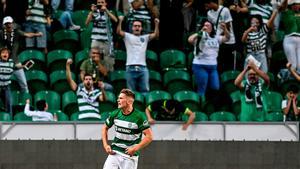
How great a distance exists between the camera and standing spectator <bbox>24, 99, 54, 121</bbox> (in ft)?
63.1

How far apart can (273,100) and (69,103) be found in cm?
388

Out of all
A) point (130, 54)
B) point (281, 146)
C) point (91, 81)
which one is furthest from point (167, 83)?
point (281, 146)

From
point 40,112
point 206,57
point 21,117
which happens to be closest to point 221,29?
point 206,57

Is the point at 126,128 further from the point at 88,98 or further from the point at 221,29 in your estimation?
the point at 221,29

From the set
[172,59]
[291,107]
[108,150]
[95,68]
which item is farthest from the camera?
[172,59]

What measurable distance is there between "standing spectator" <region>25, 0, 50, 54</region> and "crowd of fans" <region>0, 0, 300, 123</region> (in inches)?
0.8

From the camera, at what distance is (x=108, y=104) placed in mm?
20125

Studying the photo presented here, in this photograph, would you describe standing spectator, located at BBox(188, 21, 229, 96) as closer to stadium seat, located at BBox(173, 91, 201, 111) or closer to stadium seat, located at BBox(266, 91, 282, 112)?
stadium seat, located at BBox(173, 91, 201, 111)

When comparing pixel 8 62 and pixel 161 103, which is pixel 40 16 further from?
pixel 161 103

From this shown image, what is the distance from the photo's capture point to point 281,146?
18531mm

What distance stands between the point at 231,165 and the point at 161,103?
164 centimetres

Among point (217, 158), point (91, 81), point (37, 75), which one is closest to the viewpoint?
point (217, 158)

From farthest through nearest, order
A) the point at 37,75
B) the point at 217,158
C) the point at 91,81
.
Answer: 1. the point at 37,75
2. the point at 91,81
3. the point at 217,158

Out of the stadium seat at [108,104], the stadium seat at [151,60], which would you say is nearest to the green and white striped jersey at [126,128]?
the stadium seat at [108,104]
